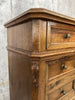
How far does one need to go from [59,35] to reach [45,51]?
160 millimetres

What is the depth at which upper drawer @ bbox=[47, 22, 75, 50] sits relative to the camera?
0.57m

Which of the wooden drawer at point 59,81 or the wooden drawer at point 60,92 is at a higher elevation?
the wooden drawer at point 59,81

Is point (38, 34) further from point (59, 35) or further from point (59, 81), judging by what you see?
point (59, 81)

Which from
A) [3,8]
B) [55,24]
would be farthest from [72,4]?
[55,24]

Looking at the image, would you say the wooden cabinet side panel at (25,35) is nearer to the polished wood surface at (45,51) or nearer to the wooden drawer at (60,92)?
the polished wood surface at (45,51)

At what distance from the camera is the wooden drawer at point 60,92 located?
659 millimetres

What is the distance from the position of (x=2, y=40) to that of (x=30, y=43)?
0.60 metres

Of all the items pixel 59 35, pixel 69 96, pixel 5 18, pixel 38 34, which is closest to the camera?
pixel 38 34

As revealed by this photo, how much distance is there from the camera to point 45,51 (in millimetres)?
559

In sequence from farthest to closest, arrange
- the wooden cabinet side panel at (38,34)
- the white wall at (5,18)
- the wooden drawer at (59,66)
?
the white wall at (5,18) < the wooden drawer at (59,66) < the wooden cabinet side panel at (38,34)

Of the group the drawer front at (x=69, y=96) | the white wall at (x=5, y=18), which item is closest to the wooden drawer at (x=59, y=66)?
the drawer front at (x=69, y=96)

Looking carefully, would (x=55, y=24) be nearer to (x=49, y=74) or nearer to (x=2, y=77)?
(x=49, y=74)

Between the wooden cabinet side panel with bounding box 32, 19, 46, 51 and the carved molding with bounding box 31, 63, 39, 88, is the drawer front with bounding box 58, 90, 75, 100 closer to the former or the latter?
the carved molding with bounding box 31, 63, 39, 88

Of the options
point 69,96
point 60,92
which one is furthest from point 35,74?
point 69,96
